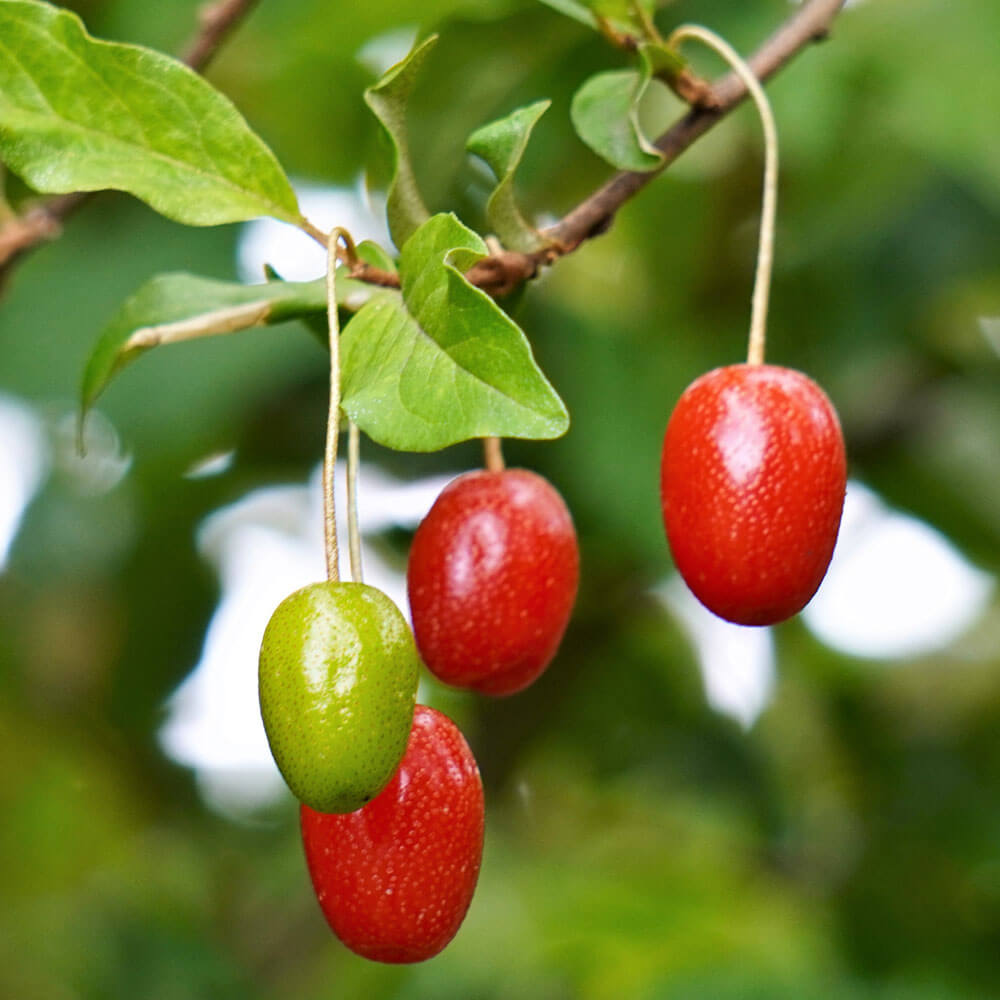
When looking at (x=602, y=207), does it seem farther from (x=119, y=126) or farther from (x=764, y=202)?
(x=119, y=126)

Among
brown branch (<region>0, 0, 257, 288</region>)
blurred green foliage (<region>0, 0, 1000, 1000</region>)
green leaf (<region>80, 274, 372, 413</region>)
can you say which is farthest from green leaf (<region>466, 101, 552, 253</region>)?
blurred green foliage (<region>0, 0, 1000, 1000</region>)

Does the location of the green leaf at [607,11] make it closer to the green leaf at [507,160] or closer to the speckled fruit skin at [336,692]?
the green leaf at [507,160]

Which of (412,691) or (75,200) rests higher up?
(412,691)

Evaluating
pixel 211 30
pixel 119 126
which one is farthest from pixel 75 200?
pixel 119 126

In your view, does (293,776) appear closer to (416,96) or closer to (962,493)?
(416,96)

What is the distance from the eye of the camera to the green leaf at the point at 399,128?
39.8 inches

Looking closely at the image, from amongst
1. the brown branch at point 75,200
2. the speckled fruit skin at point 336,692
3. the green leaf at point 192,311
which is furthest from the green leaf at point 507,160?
the brown branch at point 75,200

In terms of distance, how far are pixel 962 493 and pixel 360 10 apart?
3.84 feet

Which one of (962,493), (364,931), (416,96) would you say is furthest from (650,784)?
(364,931)

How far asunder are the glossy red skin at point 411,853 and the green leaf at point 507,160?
0.37 meters

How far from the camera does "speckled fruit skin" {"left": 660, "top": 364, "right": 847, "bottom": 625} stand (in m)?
0.98

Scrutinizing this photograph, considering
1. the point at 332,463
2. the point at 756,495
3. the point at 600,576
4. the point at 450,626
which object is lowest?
the point at 600,576

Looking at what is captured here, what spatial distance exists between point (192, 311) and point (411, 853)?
49cm

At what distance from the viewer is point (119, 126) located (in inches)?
39.0
